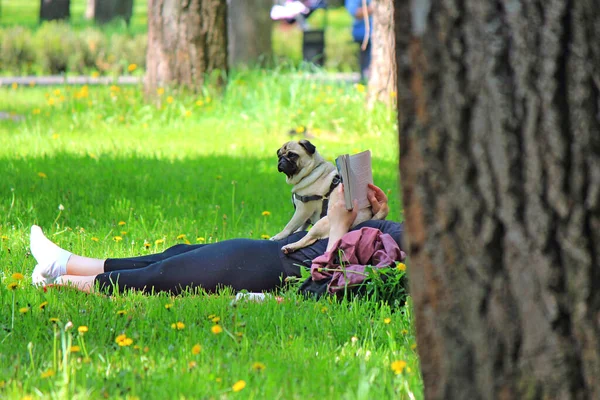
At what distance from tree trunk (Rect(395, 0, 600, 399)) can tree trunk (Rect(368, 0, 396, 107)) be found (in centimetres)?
768

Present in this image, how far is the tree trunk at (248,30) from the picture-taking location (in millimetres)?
16562

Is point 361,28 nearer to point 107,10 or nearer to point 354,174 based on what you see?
point 354,174

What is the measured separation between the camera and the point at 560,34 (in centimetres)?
203

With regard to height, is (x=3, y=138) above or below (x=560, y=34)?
below

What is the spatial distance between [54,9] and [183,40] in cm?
2020

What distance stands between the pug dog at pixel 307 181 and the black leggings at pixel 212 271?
1.47 ft

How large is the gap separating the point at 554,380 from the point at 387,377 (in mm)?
890

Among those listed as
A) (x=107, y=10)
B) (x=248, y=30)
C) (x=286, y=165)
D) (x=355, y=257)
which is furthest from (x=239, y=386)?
(x=107, y=10)

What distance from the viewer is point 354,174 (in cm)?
418

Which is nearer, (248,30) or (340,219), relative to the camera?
(340,219)

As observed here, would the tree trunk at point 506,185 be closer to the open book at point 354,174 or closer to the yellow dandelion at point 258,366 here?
the yellow dandelion at point 258,366


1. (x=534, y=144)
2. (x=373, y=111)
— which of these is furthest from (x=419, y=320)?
(x=373, y=111)


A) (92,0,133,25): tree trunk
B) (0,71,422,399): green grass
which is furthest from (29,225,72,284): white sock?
(92,0,133,25): tree trunk

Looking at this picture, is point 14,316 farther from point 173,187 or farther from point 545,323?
point 173,187
